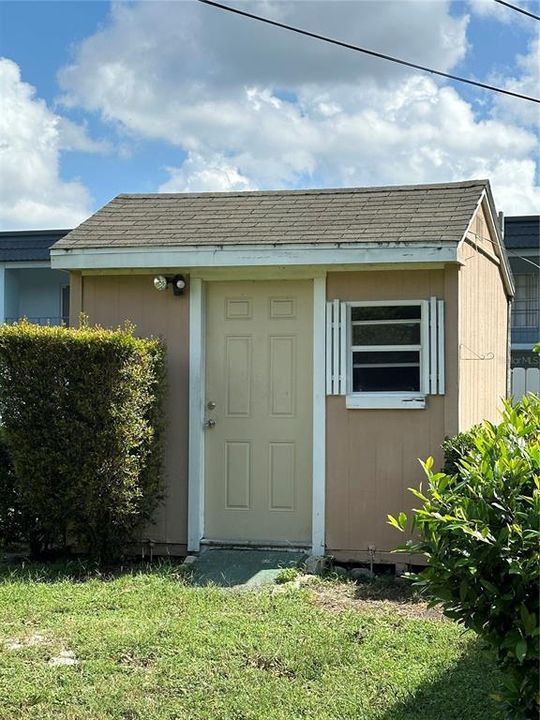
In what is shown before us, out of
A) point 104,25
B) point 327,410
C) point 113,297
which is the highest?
point 104,25

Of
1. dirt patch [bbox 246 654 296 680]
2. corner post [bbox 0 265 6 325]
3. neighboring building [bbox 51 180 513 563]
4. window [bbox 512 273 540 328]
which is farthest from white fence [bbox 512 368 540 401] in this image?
corner post [bbox 0 265 6 325]

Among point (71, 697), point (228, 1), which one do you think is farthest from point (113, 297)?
point (71, 697)

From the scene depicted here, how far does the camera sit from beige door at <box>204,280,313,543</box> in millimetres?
7258

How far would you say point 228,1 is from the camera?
263 inches

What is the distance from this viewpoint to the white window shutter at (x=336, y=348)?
7.06 m

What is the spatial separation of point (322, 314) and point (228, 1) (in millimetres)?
2718

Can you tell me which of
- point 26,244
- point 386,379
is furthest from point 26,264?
point 386,379

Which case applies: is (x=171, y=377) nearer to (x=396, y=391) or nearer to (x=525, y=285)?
(x=396, y=391)

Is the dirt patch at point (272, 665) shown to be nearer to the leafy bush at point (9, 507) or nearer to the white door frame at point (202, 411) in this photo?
the white door frame at point (202, 411)

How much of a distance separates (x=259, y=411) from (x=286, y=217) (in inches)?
74.7

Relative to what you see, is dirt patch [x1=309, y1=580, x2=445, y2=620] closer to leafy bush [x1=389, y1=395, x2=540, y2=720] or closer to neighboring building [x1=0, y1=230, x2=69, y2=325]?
leafy bush [x1=389, y1=395, x2=540, y2=720]

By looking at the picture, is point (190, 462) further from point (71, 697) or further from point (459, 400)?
point (71, 697)

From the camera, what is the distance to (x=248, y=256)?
7.05 metres

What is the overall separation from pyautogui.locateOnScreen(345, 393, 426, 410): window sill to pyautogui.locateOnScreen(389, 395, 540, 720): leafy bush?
3.78 meters
